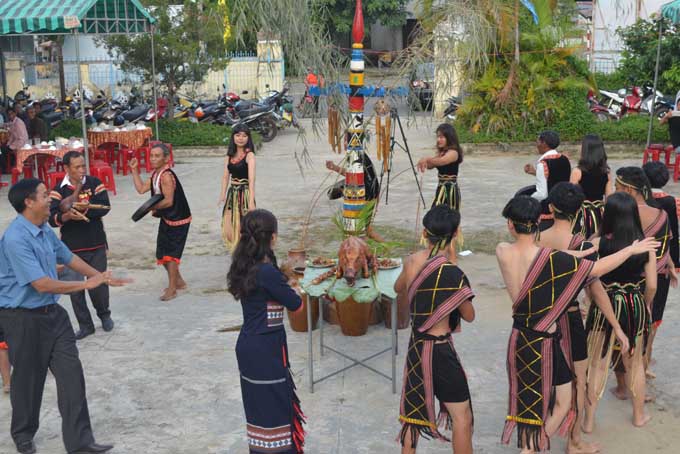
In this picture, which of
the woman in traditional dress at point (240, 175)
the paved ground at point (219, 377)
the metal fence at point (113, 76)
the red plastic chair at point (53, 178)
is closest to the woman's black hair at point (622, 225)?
the paved ground at point (219, 377)

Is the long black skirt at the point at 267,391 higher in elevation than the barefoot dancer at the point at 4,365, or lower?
higher

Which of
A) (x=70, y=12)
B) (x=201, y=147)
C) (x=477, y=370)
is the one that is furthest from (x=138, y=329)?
(x=201, y=147)

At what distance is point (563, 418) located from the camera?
3.85m

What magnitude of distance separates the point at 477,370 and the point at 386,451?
126cm

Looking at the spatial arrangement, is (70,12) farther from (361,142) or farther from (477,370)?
(477,370)

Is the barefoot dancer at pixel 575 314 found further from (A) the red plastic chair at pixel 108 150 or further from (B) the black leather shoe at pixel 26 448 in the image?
(A) the red plastic chair at pixel 108 150

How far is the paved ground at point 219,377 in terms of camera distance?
173 inches

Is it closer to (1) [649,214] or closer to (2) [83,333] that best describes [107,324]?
(2) [83,333]

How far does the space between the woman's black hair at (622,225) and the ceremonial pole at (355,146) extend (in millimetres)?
2152

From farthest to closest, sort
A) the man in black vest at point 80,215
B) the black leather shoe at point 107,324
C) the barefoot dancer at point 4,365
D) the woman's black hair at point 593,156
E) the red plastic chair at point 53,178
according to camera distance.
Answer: the red plastic chair at point 53,178 < the black leather shoe at point 107,324 < the woman's black hair at point 593,156 < the man in black vest at point 80,215 < the barefoot dancer at point 4,365

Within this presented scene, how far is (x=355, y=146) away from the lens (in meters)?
6.05

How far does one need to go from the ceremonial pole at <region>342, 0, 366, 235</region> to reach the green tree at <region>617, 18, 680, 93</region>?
1042 centimetres

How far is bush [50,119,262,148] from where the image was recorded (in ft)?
49.2

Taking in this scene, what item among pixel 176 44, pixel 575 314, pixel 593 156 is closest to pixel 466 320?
pixel 575 314
